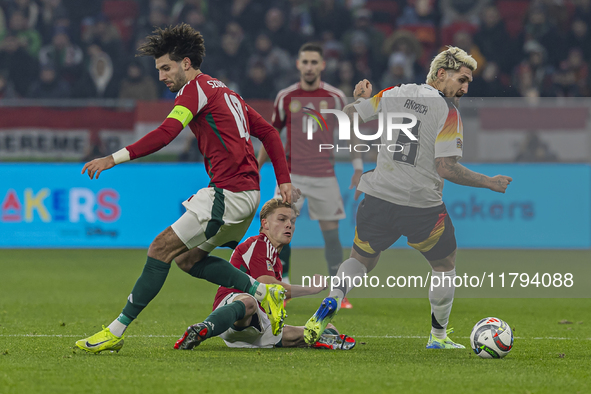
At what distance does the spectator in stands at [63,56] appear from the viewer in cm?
1508

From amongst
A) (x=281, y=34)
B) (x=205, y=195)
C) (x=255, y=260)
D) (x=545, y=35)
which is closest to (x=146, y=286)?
(x=205, y=195)

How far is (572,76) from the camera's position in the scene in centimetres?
1460

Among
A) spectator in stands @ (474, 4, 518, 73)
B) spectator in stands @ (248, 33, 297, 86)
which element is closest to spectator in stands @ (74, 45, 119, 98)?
spectator in stands @ (248, 33, 297, 86)

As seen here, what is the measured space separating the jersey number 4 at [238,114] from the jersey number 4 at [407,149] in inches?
40.5

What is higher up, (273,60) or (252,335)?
(273,60)

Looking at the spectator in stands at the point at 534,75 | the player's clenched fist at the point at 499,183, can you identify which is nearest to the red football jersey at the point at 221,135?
the player's clenched fist at the point at 499,183

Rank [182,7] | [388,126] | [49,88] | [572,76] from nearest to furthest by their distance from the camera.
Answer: [388,126]
[49,88]
[572,76]
[182,7]

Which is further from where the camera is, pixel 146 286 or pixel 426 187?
pixel 426 187

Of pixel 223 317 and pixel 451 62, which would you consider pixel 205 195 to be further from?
pixel 451 62

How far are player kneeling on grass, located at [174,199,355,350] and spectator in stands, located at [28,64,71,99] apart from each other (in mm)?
9864

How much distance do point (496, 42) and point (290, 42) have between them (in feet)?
12.8

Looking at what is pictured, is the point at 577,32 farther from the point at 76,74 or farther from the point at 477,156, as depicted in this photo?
the point at 76,74

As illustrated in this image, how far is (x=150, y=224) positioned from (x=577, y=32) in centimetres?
920

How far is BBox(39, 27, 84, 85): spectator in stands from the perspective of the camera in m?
15.1
